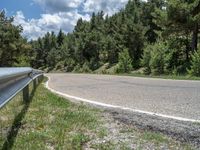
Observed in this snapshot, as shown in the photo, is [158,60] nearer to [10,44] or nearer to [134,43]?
[10,44]

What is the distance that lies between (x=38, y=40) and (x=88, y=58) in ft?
199

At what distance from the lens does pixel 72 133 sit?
5926 millimetres

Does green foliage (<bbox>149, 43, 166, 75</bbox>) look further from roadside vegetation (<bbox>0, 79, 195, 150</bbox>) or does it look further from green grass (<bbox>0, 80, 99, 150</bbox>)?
roadside vegetation (<bbox>0, 79, 195, 150</bbox>)

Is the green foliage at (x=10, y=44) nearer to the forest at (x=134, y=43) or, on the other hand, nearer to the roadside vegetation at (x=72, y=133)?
the forest at (x=134, y=43)

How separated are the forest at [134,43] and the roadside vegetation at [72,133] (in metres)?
26.8

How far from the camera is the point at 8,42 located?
51.0 meters

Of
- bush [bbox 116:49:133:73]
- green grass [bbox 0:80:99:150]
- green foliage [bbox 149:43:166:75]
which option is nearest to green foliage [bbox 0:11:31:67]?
bush [bbox 116:49:133:73]

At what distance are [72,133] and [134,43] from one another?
203 ft

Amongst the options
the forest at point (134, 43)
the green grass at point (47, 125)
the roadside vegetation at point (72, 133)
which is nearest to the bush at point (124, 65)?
the forest at point (134, 43)

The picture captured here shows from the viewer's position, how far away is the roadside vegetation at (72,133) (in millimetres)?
5227

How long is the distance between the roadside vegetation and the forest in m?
26.8

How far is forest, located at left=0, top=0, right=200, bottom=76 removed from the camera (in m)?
38.8

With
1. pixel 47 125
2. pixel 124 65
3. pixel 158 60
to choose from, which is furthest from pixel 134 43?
pixel 47 125

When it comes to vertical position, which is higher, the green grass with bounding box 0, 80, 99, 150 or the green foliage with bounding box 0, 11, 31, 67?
the green foliage with bounding box 0, 11, 31, 67
